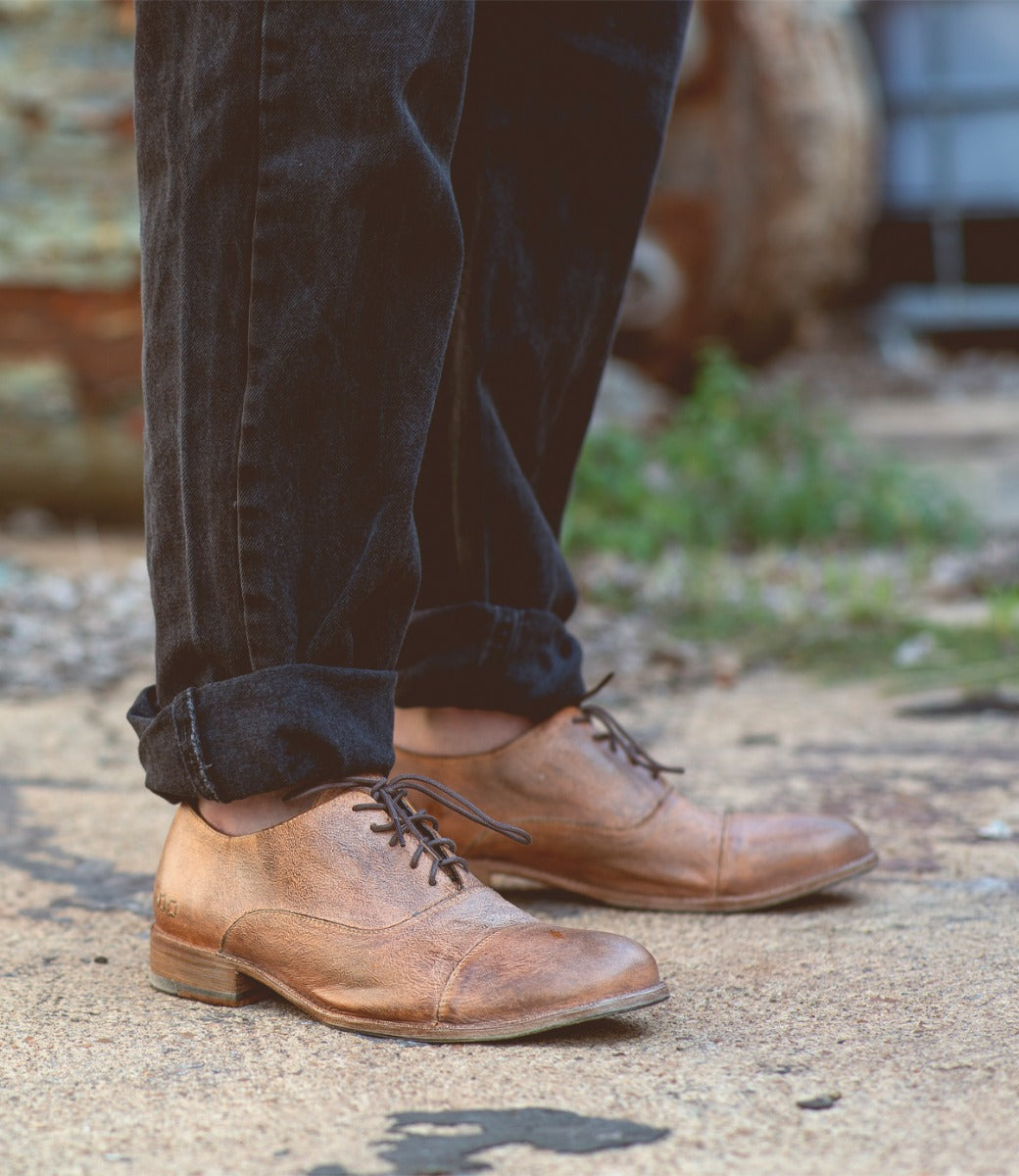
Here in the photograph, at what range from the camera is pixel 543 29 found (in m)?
1.33

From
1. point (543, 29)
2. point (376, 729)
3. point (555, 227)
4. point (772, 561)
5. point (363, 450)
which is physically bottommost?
point (772, 561)

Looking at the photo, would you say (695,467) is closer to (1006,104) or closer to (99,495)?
(99,495)

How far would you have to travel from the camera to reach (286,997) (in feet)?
3.72

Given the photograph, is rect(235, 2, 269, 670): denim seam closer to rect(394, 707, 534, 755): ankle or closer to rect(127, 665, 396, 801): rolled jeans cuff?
rect(127, 665, 396, 801): rolled jeans cuff

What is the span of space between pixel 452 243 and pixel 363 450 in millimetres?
171

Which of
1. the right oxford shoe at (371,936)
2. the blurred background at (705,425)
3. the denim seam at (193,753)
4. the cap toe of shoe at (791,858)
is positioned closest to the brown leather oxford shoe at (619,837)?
the cap toe of shoe at (791,858)

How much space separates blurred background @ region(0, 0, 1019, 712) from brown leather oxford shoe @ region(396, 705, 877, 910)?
0.58 meters

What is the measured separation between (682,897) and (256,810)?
45 centimetres

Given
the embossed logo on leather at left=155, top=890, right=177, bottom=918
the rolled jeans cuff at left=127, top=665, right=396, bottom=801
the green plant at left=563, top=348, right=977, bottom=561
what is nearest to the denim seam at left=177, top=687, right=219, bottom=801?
the rolled jeans cuff at left=127, top=665, right=396, bottom=801

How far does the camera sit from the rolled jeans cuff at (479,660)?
1.37m

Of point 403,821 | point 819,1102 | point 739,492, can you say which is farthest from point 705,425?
point 819,1102

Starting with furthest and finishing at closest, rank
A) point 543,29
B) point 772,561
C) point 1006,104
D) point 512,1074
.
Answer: point 1006,104 → point 772,561 → point 543,29 → point 512,1074

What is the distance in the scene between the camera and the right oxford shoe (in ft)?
3.51

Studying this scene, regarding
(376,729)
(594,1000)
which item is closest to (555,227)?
(376,729)
